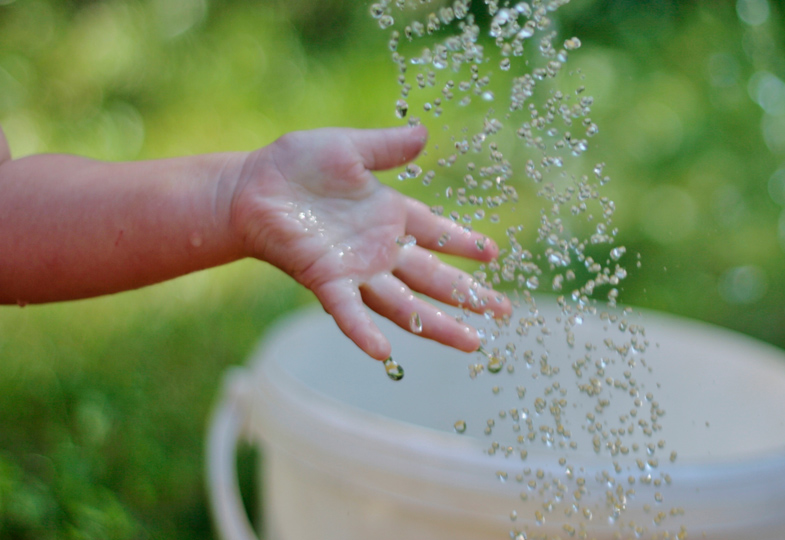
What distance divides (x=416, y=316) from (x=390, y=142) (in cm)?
14

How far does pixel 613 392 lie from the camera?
37.2 inches

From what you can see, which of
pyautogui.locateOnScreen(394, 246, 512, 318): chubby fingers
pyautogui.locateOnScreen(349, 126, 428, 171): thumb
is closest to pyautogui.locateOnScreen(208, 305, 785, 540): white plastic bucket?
pyautogui.locateOnScreen(394, 246, 512, 318): chubby fingers

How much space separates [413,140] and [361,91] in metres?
1.25

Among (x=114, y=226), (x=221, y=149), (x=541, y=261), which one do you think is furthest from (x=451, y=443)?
(x=221, y=149)

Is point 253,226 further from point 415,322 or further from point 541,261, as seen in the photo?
point 541,261

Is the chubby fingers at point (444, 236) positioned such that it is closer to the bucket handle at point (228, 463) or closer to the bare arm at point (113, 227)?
the bare arm at point (113, 227)

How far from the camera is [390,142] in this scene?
0.58m

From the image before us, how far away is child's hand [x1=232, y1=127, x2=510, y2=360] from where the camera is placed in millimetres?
574

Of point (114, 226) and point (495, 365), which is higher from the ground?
point (114, 226)

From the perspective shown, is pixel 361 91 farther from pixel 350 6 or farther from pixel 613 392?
pixel 613 392

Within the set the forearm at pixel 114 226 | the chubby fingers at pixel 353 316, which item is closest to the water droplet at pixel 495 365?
the chubby fingers at pixel 353 316

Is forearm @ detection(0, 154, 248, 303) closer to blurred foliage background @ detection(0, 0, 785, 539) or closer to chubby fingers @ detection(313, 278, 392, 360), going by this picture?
chubby fingers @ detection(313, 278, 392, 360)

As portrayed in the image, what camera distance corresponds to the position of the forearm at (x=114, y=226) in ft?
1.96

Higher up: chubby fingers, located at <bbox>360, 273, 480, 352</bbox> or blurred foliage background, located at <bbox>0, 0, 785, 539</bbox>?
chubby fingers, located at <bbox>360, 273, 480, 352</bbox>
